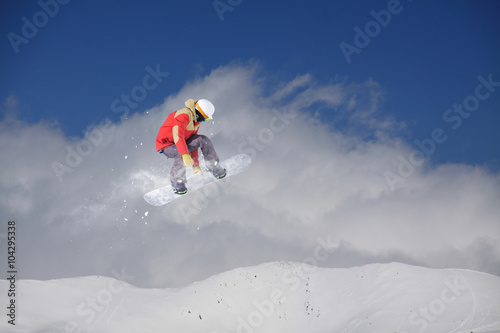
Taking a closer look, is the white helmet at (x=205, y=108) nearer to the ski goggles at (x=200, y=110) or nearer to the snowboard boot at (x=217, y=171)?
the ski goggles at (x=200, y=110)

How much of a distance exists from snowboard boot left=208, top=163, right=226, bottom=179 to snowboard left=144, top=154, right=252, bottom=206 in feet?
0.98

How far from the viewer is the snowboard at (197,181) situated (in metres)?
11.0

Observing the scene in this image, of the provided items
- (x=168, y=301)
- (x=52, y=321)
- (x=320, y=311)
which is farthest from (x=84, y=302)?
(x=320, y=311)

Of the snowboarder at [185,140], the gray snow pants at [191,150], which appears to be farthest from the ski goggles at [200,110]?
the gray snow pants at [191,150]

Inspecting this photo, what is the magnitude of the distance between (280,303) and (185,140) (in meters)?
34.3

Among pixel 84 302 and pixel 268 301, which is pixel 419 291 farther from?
pixel 84 302

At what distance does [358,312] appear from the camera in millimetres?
31203

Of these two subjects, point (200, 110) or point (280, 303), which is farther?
point (280, 303)

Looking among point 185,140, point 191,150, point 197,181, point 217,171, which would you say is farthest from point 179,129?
point 197,181

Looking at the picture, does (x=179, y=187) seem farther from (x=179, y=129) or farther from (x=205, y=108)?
(x=205, y=108)

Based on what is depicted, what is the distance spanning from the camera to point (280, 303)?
131ft

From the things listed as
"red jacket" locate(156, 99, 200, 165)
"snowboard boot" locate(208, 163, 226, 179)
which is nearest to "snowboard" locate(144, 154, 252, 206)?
"snowboard boot" locate(208, 163, 226, 179)

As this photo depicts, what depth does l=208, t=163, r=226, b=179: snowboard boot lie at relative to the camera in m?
10.6

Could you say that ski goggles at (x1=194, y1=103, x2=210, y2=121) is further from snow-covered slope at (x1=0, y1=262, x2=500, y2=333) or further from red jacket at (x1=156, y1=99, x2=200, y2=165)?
snow-covered slope at (x1=0, y1=262, x2=500, y2=333)
